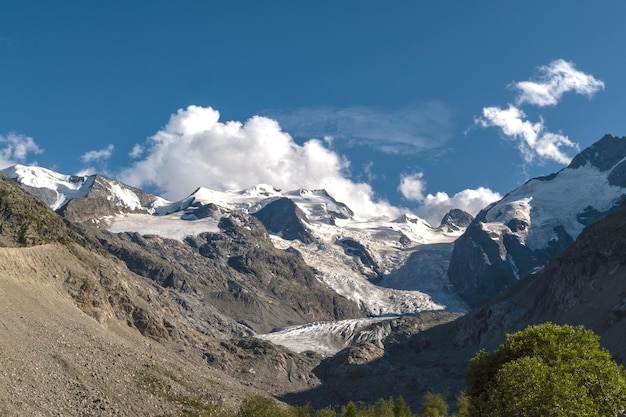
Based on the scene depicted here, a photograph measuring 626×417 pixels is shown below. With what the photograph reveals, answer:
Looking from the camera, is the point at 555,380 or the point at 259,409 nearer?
the point at 555,380

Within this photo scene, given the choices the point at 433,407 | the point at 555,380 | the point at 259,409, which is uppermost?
the point at 433,407

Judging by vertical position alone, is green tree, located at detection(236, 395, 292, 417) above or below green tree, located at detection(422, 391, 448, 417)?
below

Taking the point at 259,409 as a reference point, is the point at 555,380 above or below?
above

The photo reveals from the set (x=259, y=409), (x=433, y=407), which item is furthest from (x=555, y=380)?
(x=433, y=407)

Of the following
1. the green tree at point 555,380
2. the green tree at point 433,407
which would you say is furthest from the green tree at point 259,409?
the green tree at point 433,407

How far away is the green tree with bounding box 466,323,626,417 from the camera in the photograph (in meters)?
45.2

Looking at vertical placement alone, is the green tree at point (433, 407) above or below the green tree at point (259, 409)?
above

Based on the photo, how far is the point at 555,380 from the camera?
45.9 metres

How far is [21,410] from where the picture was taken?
235ft

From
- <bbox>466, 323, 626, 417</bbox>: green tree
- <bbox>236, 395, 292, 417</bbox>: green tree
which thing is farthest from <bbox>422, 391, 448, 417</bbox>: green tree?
<bbox>466, 323, 626, 417</bbox>: green tree

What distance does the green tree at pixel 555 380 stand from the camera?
45.2 m

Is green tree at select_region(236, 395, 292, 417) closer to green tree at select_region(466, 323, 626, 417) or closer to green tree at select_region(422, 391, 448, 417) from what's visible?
green tree at select_region(466, 323, 626, 417)

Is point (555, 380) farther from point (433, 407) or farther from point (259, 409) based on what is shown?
point (433, 407)

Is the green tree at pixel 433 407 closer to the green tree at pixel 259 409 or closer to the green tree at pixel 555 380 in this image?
the green tree at pixel 259 409
